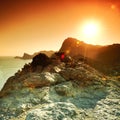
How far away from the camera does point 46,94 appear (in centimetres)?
2072

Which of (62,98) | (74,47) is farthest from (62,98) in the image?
(74,47)

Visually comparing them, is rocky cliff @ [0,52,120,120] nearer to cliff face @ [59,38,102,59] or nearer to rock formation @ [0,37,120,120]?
rock formation @ [0,37,120,120]

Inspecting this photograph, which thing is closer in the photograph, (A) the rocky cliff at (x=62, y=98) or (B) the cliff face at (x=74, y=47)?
(A) the rocky cliff at (x=62, y=98)

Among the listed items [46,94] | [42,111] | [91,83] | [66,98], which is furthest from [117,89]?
[42,111]

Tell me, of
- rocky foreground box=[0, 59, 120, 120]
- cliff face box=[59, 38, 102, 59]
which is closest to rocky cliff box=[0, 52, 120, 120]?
rocky foreground box=[0, 59, 120, 120]

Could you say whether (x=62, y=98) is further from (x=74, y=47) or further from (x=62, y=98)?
(x=74, y=47)

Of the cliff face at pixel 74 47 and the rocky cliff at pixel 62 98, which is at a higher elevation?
the cliff face at pixel 74 47

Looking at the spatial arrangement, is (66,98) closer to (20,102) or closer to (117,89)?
(20,102)

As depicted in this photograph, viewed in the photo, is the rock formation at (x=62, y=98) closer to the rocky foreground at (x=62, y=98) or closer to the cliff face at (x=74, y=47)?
the rocky foreground at (x=62, y=98)

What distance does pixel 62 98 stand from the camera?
20.3 meters

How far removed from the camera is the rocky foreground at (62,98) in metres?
16.3

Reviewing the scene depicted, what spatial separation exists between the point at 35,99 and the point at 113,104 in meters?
7.51

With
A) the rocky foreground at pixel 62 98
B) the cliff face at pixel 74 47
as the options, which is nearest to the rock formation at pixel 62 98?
the rocky foreground at pixel 62 98

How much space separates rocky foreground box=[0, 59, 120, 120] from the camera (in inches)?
643
